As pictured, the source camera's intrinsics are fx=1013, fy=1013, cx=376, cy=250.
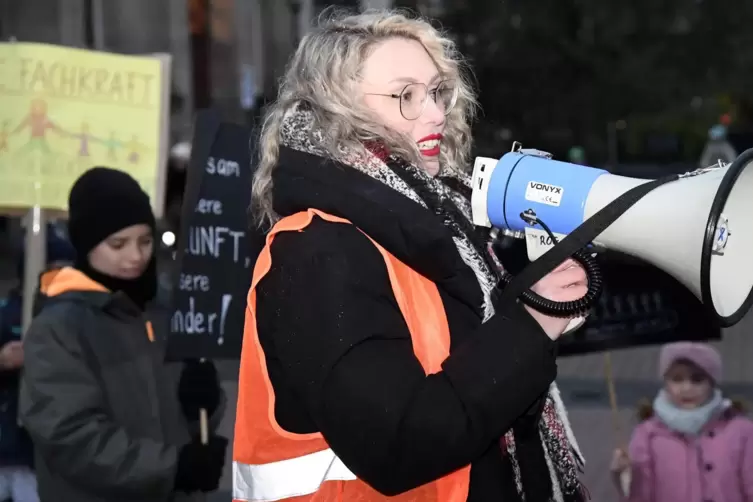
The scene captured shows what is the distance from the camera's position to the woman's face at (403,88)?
5.35ft

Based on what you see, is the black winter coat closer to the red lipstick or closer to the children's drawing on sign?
the red lipstick

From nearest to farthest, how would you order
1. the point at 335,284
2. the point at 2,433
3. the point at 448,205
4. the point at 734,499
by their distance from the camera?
the point at 335,284
the point at 448,205
the point at 734,499
the point at 2,433

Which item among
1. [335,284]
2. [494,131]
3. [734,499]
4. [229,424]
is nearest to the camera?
[335,284]

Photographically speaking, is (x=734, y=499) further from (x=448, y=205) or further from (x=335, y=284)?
(x=335, y=284)

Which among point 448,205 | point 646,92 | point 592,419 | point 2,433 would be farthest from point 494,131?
point 448,205

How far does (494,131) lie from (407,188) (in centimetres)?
1453

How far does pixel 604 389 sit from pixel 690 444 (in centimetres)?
355

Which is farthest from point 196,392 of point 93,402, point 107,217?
point 107,217

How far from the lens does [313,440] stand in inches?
59.7

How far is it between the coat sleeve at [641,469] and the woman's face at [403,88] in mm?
1929

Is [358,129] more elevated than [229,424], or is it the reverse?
[358,129]

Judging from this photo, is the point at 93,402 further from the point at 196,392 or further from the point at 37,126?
the point at 37,126

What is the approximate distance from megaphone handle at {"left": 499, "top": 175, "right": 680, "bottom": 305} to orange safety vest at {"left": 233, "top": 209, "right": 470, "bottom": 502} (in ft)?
0.39

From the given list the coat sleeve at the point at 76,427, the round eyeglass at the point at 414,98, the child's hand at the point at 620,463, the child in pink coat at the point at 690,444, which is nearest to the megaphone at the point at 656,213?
the round eyeglass at the point at 414,98
